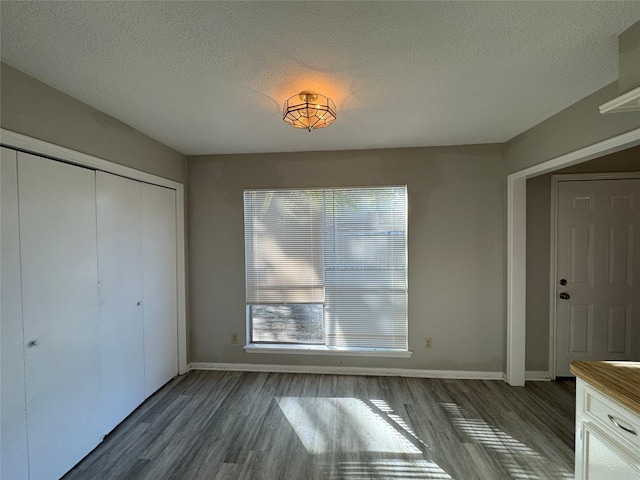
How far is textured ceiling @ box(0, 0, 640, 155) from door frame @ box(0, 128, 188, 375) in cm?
37

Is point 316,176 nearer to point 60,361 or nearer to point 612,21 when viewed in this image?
point 612,21

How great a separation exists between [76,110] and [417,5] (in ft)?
7.03

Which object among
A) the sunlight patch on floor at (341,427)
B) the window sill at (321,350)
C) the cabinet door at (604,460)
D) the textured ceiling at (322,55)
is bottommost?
the sunlight patch on floor at (341,427)

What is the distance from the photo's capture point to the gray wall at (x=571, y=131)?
63.4 inches

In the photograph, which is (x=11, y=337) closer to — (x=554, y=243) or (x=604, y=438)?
(x=604, y=438)

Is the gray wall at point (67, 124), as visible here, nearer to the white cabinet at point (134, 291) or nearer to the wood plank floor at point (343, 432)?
the white cabinet at point (134, 291)

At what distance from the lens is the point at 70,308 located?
1.79 m

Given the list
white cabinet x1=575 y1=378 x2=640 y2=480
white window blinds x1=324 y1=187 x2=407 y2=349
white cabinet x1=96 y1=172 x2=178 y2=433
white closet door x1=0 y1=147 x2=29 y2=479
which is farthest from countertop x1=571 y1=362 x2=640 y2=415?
white cabinet x1=96 y1=172 x2=178 y2=433

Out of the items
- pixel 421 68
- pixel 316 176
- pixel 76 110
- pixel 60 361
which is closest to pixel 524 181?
pixel 421 68

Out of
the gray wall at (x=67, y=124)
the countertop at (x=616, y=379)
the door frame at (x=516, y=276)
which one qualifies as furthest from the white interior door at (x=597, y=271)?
the gray wall at (x=67, y=124)

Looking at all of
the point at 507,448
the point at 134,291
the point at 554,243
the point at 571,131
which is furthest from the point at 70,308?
the point at 554,243

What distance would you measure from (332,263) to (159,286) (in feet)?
5.75

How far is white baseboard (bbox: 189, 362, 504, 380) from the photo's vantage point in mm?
2871

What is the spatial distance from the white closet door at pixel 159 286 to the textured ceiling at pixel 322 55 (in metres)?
0.81
